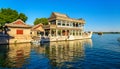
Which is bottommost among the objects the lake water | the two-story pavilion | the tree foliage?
the lake water

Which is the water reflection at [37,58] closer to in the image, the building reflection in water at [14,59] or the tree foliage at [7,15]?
the building reflection in water at [14,59]

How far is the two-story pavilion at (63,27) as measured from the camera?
52994mm

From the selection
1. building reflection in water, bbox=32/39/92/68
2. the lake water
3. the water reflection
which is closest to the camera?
the lake water

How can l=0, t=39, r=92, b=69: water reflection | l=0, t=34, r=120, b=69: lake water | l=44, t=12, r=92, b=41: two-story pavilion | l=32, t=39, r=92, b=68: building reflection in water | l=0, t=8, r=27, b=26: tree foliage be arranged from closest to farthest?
l=0, t=34, r=120, b=69: lake water < l=0, t=39, r=92, b=69: water reflection < l=32, t=39, r=92, b=68: building reflection in water < l=44, t=12, r=92, b=41: two-story pavilion < l=0, t=8, r=27, b=26: tree foliage

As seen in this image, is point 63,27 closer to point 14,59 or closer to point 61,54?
point 61,54

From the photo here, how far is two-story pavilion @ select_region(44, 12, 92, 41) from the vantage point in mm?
52994

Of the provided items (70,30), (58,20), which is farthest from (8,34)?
(70,30)

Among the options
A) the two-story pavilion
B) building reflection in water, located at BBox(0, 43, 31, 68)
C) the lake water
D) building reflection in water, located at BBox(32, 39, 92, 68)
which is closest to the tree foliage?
the two-story pavilion

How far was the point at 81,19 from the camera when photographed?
65750mm

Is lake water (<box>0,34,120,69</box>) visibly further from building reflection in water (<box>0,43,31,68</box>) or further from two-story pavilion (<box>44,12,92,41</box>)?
two-story pavilion (<box>44,12,92,41</box>)

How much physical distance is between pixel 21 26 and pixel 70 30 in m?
23.0

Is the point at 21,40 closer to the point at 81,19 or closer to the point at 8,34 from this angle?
the point at 8,34

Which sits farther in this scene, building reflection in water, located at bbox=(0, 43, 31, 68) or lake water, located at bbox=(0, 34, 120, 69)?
building reflection in water, located at bbox=(0, 43, 31, 68)

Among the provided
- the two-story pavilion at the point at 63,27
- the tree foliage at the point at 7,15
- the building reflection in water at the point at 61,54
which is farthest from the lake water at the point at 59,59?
the tree foliage at the point at 7,15
